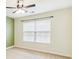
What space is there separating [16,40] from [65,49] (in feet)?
12.4

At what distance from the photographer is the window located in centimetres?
514

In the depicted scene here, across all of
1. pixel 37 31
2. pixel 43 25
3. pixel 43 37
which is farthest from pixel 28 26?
pixel 43 37

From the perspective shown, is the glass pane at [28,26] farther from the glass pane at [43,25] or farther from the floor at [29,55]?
the floor at [29,55]

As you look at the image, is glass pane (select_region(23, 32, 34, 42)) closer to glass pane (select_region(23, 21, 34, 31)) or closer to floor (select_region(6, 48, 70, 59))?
glass pane (select_region(23, 21, 34, 31))

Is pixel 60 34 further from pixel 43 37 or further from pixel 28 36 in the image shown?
pixel 28 36

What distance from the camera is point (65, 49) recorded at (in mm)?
4406

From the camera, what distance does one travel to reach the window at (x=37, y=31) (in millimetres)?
5141

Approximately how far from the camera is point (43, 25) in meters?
5.32

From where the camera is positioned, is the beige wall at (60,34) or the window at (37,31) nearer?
the beige wall at (60,34)

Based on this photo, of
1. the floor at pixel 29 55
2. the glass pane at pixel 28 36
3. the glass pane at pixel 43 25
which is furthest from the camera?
the glass pane at pixel 28 36

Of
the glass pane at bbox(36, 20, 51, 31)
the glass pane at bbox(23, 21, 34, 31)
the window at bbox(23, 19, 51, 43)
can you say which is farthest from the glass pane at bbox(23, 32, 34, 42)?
the glass pane at bbox(36, 20, 51, 31)

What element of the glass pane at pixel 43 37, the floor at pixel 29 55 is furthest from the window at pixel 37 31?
the floor at pixel 29 55
